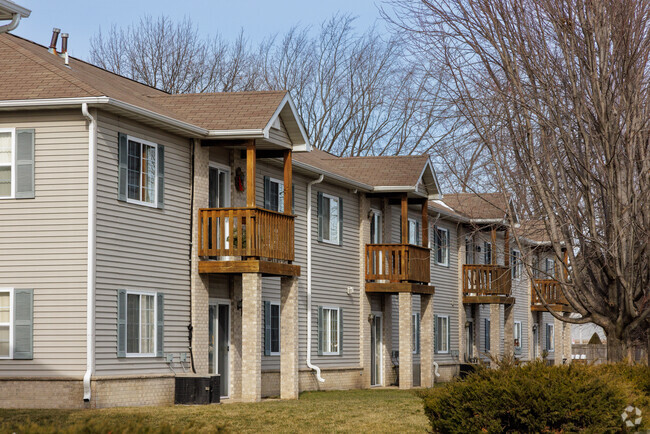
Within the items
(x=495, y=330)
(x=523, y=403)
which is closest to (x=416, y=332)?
(x=495, y=330)

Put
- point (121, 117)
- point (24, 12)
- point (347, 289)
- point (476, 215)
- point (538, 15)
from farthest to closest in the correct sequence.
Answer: point (476, 215) < point (347, 289) < point (121, 117) < point (538, 15) < point (24, 12)

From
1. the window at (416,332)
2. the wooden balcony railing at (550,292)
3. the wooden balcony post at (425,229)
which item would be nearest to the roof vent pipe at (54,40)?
the wooden balcony post at (425,229)

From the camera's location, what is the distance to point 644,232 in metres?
19.4

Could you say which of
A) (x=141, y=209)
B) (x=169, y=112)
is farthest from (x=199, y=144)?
(x=141, y=209)

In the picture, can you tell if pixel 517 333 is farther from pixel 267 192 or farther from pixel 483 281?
pixel 267 192

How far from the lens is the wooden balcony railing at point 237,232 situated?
71.4ft

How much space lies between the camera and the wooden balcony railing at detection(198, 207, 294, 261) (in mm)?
21750

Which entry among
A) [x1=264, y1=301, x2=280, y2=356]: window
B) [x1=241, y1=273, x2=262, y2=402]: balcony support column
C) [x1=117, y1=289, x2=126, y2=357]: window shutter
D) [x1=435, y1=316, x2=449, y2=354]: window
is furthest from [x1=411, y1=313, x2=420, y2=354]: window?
[x1=117, y1=289, x2=126, y2=357]: window shutter

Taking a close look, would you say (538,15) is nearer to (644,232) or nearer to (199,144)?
(644,232)

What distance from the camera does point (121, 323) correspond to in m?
19.7

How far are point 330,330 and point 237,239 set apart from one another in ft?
26.5

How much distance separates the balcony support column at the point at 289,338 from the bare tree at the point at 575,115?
20.3 feet

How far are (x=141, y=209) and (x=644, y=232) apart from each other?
9512 mm

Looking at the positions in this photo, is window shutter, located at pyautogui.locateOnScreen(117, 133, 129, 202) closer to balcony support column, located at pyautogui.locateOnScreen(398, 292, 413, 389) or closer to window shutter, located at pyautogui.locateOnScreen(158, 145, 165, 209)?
window shutter, located at pyautogui.locateOnScreen(158, 145, 165, 209)
